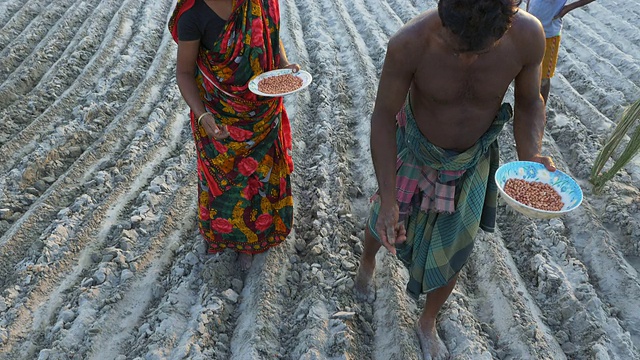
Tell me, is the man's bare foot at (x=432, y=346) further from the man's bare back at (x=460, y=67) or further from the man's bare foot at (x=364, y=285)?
the man's bare back at (x=460, y=67)

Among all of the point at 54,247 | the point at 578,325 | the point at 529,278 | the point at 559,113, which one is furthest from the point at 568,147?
the point at 54,247

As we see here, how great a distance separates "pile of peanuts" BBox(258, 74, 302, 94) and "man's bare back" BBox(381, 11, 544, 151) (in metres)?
0.67

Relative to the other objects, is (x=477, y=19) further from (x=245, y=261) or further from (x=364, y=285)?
(x=245, y=261)

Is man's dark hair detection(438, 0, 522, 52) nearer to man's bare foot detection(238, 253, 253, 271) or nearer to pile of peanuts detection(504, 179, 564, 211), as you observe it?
pile of peanuts detection(504, 179, 564, 211)

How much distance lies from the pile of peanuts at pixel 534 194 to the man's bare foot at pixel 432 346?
0.84 meters

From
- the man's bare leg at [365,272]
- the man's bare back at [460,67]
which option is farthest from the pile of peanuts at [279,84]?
the man's bare leg at [365,272]

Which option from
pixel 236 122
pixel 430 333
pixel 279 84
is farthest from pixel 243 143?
pixel 430 333

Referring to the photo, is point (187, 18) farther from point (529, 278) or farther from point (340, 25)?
point (340, 25)

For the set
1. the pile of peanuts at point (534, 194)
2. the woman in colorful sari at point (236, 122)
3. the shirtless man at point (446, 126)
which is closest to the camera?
the shirtless man at point (446, 126)

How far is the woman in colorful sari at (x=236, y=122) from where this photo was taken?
2252 mm

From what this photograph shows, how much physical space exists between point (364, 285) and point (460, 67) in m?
1.30

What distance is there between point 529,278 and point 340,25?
366 cm

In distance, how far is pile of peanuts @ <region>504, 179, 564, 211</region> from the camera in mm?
1886

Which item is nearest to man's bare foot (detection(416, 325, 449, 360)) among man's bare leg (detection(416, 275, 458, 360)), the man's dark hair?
man's bare leg (detection(416, 275, 458, 360))
